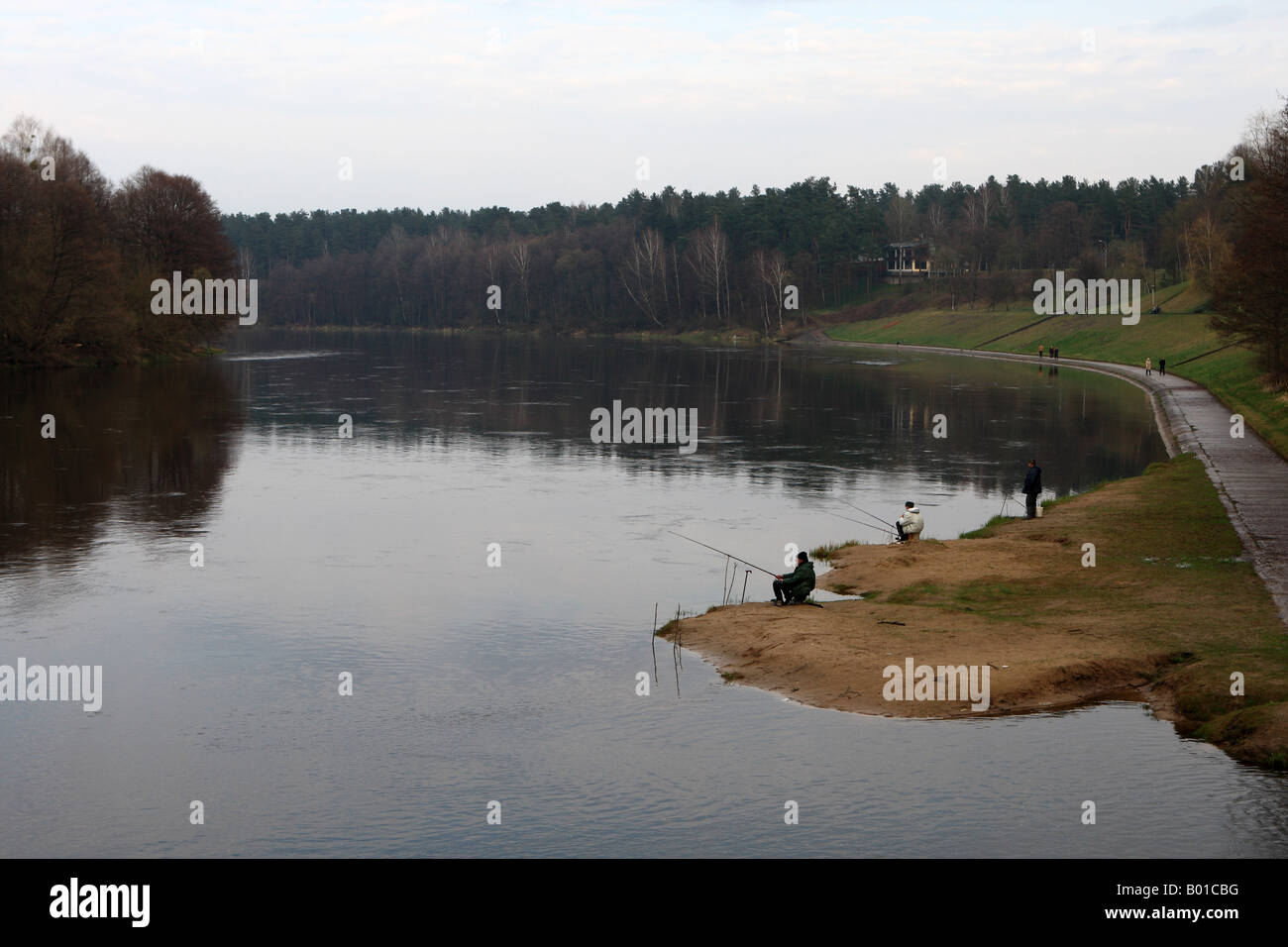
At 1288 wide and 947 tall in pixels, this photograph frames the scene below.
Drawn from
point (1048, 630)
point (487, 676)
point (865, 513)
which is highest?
point (865, 513)

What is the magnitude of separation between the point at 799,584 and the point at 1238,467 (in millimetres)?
25847

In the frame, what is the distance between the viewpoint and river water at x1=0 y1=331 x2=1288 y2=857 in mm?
16469

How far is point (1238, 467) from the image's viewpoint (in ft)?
149

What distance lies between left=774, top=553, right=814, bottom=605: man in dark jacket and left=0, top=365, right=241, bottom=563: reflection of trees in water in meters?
18.7

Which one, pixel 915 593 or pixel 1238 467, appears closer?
pixel 915 593

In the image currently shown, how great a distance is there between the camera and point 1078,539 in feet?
109

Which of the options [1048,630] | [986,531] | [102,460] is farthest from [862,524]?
[102,460]

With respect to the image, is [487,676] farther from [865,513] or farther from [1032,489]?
[1032,489]

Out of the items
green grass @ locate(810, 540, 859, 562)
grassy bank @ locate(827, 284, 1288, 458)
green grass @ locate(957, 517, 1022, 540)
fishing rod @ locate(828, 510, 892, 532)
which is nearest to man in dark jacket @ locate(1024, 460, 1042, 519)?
green grass @ locate(957, 517, 1022, 540)

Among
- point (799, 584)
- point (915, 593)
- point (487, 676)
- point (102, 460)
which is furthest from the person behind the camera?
point (102, 460)

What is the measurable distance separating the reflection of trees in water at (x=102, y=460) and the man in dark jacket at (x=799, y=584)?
1871 cm

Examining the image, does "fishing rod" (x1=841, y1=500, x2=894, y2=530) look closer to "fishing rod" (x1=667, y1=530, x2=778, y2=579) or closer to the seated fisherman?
the seated fisherman
